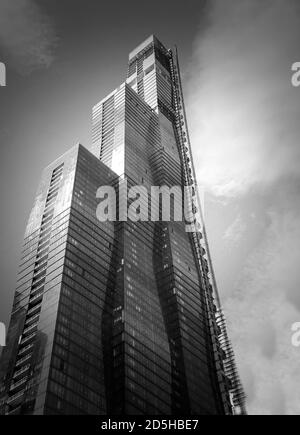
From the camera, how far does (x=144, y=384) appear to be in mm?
159500

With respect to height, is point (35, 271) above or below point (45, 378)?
above

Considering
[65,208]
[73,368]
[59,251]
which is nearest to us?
[73,368]

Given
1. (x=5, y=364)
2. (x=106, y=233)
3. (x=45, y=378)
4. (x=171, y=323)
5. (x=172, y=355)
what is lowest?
(x=45, y=378)

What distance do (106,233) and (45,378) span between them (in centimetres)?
7306

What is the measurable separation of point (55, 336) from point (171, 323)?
192 feet

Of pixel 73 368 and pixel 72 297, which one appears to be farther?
pixel 72 297

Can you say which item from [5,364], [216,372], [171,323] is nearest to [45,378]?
[5,364]

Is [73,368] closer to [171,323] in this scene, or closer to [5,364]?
[5,364]

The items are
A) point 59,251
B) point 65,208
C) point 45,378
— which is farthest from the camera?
point 65,208
